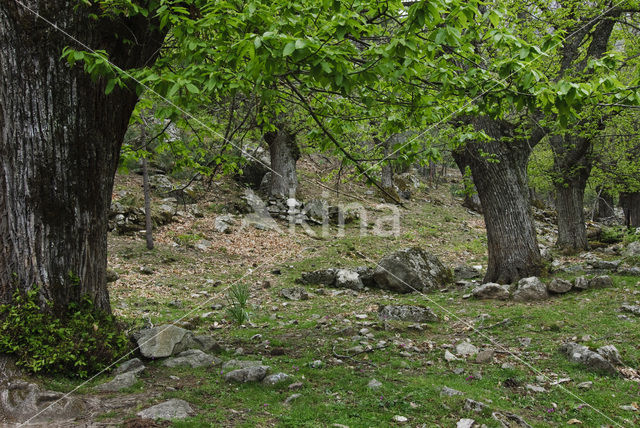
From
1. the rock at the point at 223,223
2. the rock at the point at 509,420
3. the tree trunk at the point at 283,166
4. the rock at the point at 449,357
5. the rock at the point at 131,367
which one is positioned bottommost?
the rock at the point at 449,357

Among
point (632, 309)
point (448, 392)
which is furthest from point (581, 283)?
point (448, 392)

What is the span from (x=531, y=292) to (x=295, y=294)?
4821 millimetres

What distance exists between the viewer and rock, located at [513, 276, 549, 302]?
25.7ft

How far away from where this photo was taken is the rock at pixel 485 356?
512 centimetres

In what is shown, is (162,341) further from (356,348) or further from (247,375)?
(356,348)

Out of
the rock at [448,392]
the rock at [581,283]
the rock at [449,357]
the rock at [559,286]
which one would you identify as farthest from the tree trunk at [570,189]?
the rock at [448,392]

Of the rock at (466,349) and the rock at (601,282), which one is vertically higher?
the rock at (601,282)

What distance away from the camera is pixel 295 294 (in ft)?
30.0

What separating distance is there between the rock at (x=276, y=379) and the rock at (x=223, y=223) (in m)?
11.0

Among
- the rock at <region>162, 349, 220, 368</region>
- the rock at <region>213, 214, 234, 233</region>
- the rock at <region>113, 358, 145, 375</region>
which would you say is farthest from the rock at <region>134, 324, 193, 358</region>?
the rock at <region>213, 214, 234, 233</region>

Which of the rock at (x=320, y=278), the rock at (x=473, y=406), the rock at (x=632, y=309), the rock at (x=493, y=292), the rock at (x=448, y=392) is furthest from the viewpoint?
the rock at (x=320, y=278)

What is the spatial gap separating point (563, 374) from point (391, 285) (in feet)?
17.4

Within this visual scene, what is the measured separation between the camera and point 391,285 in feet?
32.2

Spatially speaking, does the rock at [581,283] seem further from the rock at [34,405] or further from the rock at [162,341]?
the rock at [34,405]
